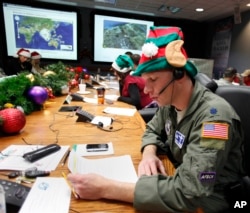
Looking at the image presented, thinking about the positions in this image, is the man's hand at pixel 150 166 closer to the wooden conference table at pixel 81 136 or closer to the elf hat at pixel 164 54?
the wooden conference table at pixel 81 136

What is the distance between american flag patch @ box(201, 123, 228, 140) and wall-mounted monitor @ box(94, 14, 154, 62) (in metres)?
3.93

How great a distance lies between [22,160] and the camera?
0.84 metres

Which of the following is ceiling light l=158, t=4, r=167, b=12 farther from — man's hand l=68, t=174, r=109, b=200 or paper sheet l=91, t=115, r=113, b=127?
man's hand l=68, t=174, r=109, b=200

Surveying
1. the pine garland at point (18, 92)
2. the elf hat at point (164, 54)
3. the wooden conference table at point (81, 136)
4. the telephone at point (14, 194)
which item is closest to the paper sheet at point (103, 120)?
the wooden conference table at point (81, 136)

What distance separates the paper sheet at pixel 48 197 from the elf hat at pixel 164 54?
0.49 m

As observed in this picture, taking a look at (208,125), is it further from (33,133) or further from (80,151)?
(33,133)

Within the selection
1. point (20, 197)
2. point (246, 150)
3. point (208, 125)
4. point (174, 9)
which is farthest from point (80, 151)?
point (174, 9)

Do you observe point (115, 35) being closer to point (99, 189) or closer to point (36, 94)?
point (36, 94)

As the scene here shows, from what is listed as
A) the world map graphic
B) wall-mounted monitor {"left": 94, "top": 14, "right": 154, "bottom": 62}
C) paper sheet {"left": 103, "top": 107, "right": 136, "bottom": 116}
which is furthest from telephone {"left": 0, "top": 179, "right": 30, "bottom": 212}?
wall-mounted monitor {"left": 94, "top": 14, "right": 154, "bottom": 62}

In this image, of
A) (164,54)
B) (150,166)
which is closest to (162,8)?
(164,54)

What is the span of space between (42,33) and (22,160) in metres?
3.72

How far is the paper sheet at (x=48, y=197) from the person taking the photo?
0.57 m

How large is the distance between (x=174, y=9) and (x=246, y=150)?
5118 mm

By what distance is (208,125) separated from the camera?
2.12ft
